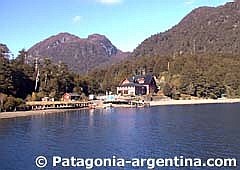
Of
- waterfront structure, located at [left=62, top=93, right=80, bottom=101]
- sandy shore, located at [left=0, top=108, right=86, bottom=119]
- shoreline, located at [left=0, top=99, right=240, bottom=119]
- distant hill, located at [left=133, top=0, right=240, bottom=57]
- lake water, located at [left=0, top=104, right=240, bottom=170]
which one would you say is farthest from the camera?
distant hill, located at [left=133, top=0, right=240, bottom=57]

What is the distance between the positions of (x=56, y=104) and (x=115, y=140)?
107 ft

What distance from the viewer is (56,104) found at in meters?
61.3

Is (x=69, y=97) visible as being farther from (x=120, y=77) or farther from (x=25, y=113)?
(x=120, y=77)

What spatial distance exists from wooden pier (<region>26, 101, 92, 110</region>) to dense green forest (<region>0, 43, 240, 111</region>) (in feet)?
6.78

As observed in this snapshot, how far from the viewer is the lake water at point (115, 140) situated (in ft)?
80.0

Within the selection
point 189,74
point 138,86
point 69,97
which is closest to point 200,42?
point 189,74

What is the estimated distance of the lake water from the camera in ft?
80.0

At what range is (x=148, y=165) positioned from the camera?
838 inches

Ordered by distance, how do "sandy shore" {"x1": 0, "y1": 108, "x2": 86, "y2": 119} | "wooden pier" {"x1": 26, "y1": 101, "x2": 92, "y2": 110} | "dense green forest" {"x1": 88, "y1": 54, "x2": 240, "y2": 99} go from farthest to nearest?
1. "dense green forest" {"x1": 88, "y1": 54, "x2": 240, "y2": 99}
2. "wooden pier" {"x1": 26, "y1": 101, "x2": 92, "y2": 110}
3. "sandy shore" {"x1": 0, "y1": 108, "x2": 86, "y2": 119}

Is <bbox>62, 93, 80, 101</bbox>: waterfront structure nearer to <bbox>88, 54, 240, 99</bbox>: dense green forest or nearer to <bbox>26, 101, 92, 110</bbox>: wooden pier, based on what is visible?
<bbox>26, 101, 92, 110</bbox>: wooden pier

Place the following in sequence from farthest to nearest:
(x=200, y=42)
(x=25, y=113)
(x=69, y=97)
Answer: (x=200, y=42)
(x=69, y=97)
(x=25, y=113)

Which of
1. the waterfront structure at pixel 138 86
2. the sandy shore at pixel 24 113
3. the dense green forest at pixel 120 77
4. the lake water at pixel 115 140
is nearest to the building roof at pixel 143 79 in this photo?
the waterfront structure at pixel 138 86

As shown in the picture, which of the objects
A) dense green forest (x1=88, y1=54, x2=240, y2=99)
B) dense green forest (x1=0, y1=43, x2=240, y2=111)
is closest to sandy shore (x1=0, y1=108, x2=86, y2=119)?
dense green forest (x1=0, y1=43, x2=240, y2=111)

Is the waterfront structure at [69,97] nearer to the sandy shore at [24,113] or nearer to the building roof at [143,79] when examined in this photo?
the sandy shore at [24,113]
